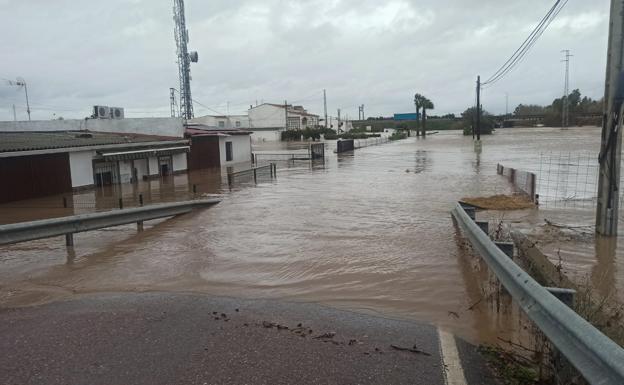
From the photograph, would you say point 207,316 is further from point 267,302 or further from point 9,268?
point 9,268

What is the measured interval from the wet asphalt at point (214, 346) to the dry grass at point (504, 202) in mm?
11070

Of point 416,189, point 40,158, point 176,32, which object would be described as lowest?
point 416,189

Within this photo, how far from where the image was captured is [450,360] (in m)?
4.79

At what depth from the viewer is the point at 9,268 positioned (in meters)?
9.57

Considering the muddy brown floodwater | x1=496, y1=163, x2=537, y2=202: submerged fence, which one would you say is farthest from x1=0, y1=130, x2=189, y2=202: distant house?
x1=496, y1=163, x2=537, y2=202: submerged fence

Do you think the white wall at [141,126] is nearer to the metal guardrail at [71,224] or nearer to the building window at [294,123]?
the metal guardrail at [71,224]

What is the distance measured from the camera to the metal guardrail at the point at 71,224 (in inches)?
373

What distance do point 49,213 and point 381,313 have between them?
52.0 feet

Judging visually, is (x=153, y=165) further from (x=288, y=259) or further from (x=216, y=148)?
(x=288, y=259)

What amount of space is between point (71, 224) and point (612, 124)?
11.1 metres

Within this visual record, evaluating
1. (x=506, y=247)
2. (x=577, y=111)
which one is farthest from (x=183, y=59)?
(x=577, y=111)

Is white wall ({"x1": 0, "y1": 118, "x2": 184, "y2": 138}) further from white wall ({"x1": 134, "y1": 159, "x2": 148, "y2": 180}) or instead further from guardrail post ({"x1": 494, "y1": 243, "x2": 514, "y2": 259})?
guardrail post ({"x1": 494, "y1": 243, "x2": 514, "y2": 259})

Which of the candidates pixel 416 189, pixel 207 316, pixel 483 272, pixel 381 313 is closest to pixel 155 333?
pixel 207 316

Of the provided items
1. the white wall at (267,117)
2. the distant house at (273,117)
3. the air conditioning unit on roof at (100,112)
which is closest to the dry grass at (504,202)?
the air conditioning unit on roof at (100,112)
